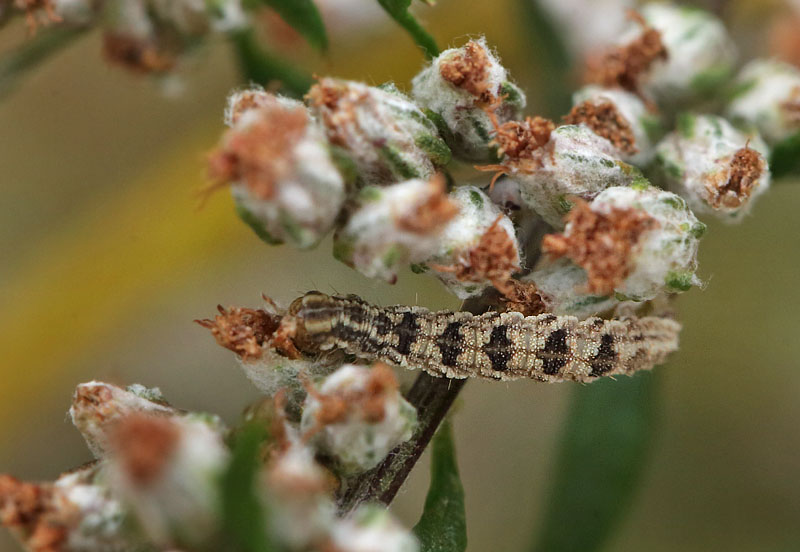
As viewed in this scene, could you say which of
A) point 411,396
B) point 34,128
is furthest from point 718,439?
point 34,128

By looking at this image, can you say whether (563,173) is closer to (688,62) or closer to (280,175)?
(280,175)

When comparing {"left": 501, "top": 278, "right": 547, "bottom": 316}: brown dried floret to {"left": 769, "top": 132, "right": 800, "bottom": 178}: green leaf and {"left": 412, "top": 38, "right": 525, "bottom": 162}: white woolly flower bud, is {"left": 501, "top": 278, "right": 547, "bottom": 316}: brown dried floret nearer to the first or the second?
{"left": 412, "top": 38, "right": 525, "bottom": 162}: white woolly flower bud

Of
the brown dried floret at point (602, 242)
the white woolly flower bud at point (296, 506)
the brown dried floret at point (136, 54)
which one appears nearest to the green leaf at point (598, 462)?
the brown dried floret at point (602, 242)

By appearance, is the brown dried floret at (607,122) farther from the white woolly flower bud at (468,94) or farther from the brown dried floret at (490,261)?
the brown dried floret at (490,261)

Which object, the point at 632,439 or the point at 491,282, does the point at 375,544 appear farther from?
the point at 632,439

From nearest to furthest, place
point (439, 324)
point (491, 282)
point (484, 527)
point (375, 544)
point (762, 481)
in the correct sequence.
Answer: point (375, 544) → point (491, 282) → point (439, 324) → point (762, 481) → point (484, 527)

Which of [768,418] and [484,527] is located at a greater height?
[768,418]

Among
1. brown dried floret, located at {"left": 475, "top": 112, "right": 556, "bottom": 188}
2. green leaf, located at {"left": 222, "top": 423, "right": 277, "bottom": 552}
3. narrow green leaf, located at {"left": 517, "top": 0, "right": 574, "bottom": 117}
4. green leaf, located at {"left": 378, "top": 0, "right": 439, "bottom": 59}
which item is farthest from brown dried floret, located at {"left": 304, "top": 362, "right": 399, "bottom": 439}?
narrow green leaf, located at {"left": 517, "top": 0, "right": 574, "bottom": 117}
